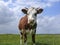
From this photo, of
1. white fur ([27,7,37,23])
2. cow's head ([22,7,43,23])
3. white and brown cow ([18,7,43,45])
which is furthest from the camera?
white and brown cow ([18,7,43,45])

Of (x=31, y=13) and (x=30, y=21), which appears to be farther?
(x=31, y=13)

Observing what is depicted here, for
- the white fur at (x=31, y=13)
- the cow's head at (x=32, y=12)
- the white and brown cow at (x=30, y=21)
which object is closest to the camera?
the cow's head at (x=32, y=12)

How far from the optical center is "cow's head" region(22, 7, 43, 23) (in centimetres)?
1448

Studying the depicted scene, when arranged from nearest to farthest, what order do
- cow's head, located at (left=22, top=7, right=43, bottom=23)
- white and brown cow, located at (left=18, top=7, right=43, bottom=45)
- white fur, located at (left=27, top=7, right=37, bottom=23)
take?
cow's head, located at (left=22, top=7, right=43, bottom=23) → white fur, located at (left=27, top=7, right=37, bottom=23) → white and brown cow, located at (left=18, top=7, right=43, bottom=45)

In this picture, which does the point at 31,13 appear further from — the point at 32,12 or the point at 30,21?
the point at 30,21

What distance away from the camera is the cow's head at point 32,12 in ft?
47.5

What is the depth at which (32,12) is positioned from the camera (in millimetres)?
14992

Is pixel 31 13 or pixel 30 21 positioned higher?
pixel 31 13

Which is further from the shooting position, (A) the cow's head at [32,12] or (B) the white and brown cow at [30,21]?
(B) the white and brown cow at [30,21]

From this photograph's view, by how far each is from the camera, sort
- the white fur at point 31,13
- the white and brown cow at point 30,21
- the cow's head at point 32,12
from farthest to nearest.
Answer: the white and brown cow at point 30,21 → the white fur at point 31,13 → the cow's head at point 32,12

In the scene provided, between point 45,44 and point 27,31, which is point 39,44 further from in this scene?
point 27,31

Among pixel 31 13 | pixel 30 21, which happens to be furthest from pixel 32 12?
pixel 30 21

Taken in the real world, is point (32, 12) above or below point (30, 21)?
above

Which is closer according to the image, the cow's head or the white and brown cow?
the cow's head
